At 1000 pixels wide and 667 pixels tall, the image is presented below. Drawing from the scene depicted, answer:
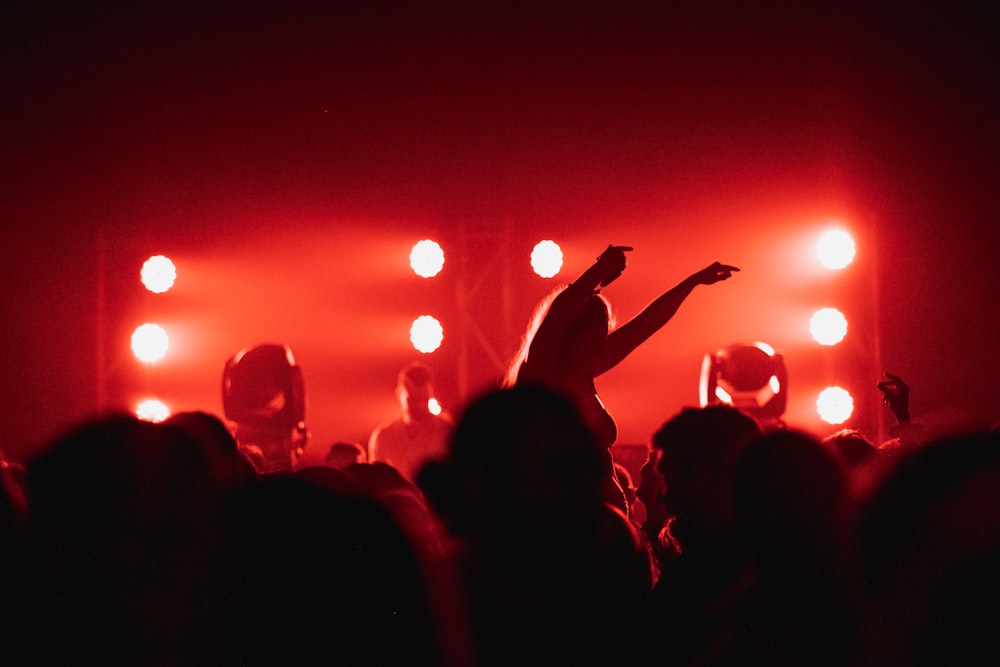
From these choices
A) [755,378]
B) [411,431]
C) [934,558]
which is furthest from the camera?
[755,378]

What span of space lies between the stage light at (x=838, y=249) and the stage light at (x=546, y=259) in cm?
227

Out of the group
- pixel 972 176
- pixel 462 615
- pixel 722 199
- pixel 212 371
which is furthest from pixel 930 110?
pixel 462 615

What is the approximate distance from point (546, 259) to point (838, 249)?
8.13ft

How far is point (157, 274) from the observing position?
9.02 metres

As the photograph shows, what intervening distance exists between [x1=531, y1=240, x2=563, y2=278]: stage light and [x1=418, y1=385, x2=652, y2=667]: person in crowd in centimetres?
669

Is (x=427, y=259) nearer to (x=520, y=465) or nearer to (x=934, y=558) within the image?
(x=520, y=465)

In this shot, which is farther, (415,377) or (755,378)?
(755,378)

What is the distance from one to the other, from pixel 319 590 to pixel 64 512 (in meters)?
0.41

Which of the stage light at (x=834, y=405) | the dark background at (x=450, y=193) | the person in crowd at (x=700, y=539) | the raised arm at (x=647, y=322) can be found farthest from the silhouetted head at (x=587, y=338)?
the stage light at (x=834, y=405)

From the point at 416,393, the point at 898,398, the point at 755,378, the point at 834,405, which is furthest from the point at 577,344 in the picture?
the point at 834,405

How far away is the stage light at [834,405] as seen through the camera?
28.7 feet

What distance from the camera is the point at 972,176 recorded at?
9477mm

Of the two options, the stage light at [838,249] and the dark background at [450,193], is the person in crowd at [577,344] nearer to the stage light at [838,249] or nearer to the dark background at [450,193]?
the dark background at [450,193]

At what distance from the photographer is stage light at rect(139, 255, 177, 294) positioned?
9.00 meters
